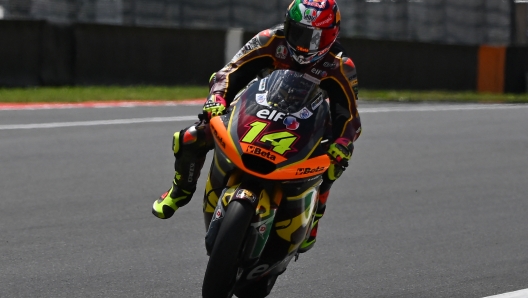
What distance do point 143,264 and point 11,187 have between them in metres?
2.44

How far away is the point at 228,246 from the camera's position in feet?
12.7

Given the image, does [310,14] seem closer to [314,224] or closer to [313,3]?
[313,3]

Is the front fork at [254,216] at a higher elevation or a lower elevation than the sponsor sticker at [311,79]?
lower

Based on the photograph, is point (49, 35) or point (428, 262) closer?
point (428, 262)

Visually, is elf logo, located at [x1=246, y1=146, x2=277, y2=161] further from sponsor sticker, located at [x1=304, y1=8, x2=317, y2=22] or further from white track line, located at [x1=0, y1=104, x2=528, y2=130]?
white track line, located at [x1=0, y1=104, x2=528, y2=130]

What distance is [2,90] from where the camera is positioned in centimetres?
1403

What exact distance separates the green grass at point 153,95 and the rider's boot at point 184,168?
8.67 meters

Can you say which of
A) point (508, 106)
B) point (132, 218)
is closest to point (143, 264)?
point (132, 218)

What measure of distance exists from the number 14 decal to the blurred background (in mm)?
10995

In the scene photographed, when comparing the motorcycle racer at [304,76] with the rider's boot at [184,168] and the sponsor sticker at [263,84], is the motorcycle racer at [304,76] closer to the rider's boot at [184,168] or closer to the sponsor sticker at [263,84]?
the rider's boot at [184,168]

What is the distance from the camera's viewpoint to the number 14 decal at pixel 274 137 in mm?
4078

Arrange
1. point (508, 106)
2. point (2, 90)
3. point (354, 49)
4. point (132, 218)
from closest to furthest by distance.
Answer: point (132, 218) → point (2, 90) → point (508, 106) → point (354, 49)

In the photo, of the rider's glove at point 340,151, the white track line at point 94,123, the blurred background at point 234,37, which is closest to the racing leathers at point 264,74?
the rider's glove at point 340,151

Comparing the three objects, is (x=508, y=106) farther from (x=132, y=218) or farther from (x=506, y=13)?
(x=132, y=218)
